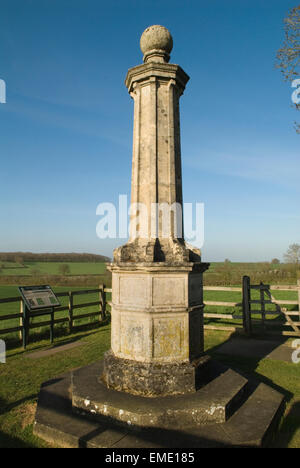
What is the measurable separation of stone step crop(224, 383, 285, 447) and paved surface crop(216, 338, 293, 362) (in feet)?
8.92

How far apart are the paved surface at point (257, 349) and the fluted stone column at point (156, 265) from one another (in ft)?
10.9

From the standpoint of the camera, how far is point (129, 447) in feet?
9.87

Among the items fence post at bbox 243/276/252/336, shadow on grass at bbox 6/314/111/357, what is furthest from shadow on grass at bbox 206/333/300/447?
shadow on grass at bbox 6/314/111/357

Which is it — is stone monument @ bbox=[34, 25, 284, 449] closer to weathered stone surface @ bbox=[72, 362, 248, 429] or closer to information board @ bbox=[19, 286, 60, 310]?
weathered stone surface @ bbox=[72, 362, 248, 429]

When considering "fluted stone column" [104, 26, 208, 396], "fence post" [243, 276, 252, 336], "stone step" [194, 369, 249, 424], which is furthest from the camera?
"fence post" [243, 276, 252, 336]

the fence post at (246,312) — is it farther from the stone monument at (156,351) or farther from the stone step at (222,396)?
the stone step at (222,396)

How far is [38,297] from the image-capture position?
26.0 feet

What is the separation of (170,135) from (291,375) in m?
5.10

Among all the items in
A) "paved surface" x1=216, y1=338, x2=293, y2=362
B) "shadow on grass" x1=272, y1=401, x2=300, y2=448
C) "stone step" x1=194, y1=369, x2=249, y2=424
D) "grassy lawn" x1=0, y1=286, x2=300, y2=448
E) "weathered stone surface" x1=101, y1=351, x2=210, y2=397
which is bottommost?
"paved surface" x1=216, y1=338, x2=293, y2=362

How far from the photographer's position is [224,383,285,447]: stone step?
3.17m

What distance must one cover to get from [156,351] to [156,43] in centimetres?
493

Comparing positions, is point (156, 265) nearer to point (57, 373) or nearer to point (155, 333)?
point (155, 333)

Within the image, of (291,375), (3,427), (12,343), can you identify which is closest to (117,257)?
(3,427)

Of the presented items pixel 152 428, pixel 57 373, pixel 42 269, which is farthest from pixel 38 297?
pixel 42 269
